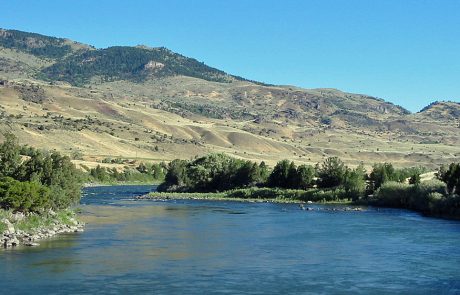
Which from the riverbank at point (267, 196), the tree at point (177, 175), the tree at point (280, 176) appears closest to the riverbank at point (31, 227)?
the riverbank at point (267, 196)

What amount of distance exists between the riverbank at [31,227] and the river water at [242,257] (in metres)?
1.34

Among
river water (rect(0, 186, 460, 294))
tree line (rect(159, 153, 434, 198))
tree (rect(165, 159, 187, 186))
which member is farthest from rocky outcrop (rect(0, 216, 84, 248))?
tree (rect(165, 159, 187, 186))

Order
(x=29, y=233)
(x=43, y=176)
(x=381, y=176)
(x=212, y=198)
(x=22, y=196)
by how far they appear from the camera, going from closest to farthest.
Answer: (x=29, y=233), (x=22, y=196), (x=43, y=176), (x=381, y=176), (x=212, y=198)

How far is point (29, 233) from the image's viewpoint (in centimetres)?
4750

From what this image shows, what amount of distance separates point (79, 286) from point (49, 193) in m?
21.6

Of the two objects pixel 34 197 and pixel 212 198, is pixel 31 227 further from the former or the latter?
pixel 212 198

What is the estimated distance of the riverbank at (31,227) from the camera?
4475 centimetres

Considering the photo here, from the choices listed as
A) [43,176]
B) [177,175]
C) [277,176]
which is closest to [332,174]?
[277,176]

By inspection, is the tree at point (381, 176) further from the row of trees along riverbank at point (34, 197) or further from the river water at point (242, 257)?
the row of trees along riverbank at point (34, 197)

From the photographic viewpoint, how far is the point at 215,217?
2707 inches

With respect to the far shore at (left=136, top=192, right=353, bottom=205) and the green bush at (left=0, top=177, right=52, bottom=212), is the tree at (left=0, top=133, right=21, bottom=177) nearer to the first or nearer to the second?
the green bush at (left=0, top=177, right=52, bottom=212)

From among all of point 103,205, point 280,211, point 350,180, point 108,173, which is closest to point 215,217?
point 280,211

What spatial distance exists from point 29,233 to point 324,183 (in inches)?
2365

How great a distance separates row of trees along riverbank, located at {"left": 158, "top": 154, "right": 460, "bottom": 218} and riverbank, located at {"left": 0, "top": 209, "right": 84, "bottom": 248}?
3912 centimetres
